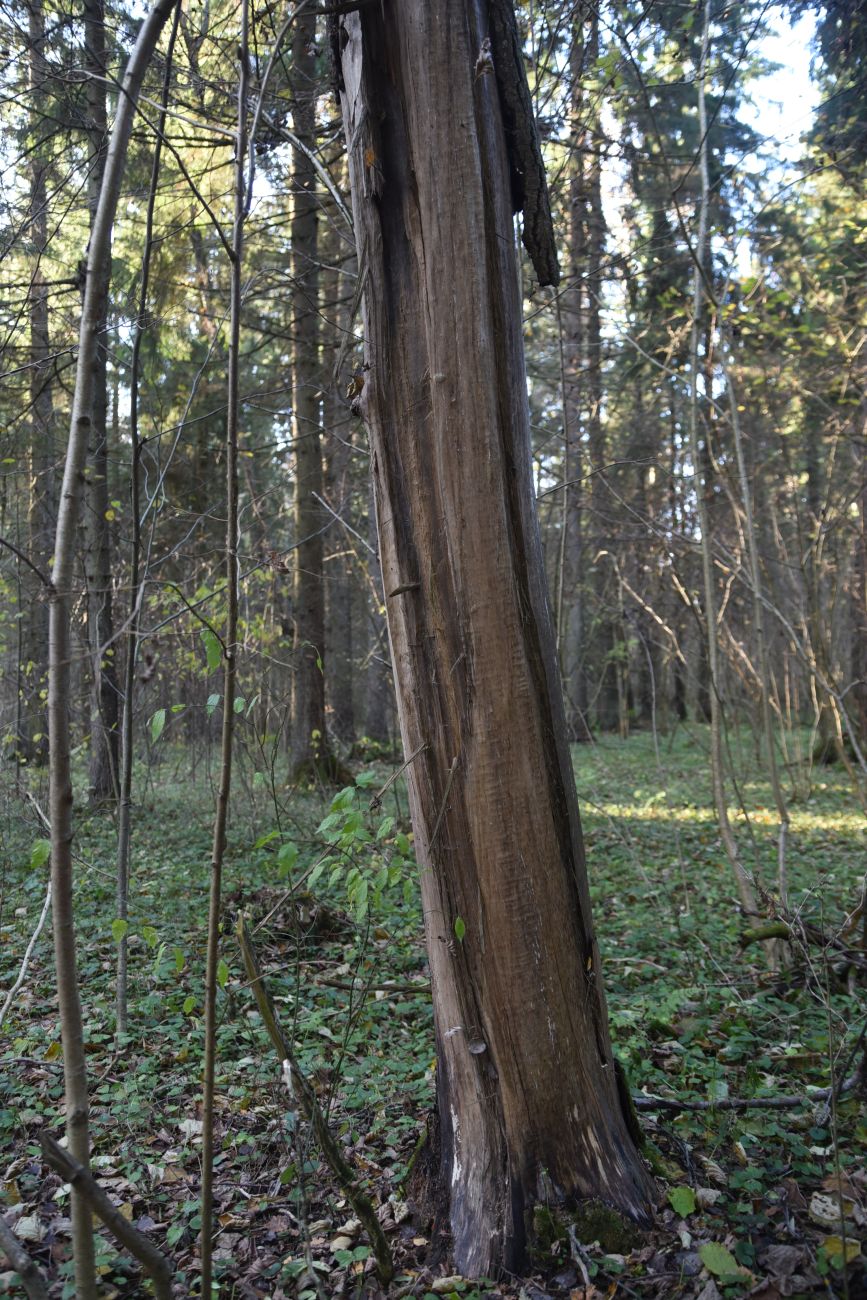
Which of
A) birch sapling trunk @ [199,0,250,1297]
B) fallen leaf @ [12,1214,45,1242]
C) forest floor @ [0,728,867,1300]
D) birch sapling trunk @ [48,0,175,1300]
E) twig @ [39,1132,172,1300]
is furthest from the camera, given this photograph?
fallen leaf @ [12,1214,45,1242]

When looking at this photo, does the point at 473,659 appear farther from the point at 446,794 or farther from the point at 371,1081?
the point at 371,1081

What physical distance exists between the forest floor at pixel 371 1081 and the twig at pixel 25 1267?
1.99 feet

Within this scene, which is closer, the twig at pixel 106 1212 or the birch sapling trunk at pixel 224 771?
the twig at pixel 106 1212

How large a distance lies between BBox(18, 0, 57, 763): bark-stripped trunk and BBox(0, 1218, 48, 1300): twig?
3.60m

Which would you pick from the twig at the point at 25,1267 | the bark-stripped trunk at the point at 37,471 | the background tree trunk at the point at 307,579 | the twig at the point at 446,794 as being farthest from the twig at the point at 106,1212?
the background tree trunk at the point at 307,579

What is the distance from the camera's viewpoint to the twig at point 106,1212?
146cm

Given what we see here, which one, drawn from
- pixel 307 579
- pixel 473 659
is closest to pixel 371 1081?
pixel 473 659

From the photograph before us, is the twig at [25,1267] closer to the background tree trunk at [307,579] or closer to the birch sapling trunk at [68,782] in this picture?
the birch sapling trunk at [68,782]

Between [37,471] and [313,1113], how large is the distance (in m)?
5.56

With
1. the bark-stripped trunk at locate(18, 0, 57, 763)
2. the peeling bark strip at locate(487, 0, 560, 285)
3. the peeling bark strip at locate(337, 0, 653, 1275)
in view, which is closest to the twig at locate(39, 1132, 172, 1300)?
the peeling bark strip at locate(337, 0, 653, 1275)

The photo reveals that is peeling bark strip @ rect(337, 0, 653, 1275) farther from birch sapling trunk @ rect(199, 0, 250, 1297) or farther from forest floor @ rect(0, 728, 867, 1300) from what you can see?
birch sapling trunk @ rect(199, 0, 250, 1297)

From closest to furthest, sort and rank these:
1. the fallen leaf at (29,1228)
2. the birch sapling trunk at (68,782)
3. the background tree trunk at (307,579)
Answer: the birch sapling trunk at (68,782) < the fallen leaf at (29,1228) < the background tree trunk at (307,579)

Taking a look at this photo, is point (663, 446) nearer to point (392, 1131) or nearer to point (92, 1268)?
point (392, 1131)

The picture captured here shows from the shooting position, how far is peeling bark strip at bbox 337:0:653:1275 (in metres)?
2.33
